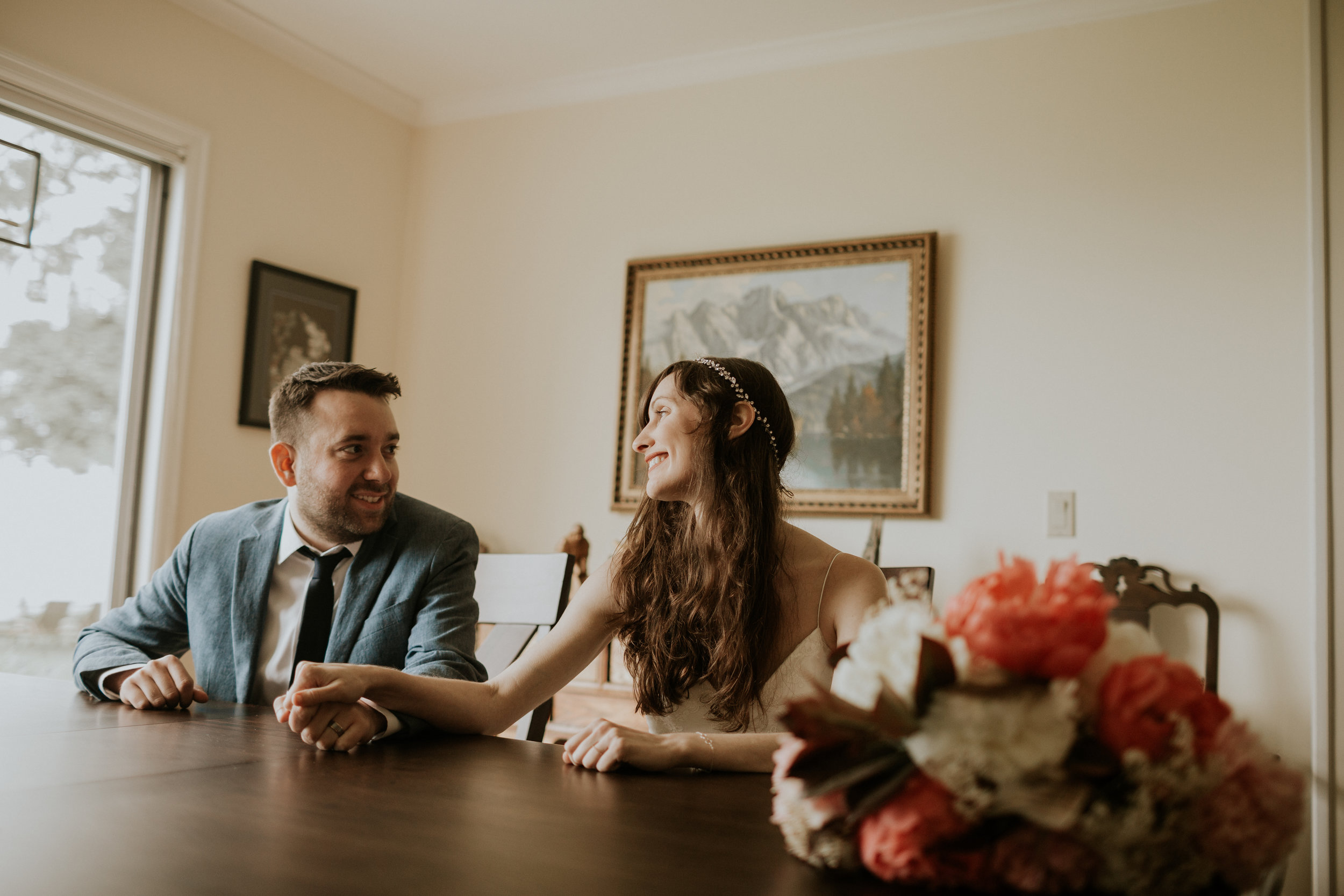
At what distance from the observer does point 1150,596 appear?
9.33 feet

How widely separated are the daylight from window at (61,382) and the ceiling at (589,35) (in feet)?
2.42

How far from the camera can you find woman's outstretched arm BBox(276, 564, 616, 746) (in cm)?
127

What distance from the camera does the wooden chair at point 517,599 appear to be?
192 cm

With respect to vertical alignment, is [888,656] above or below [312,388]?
below

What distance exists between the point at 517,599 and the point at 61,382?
6.73 feet

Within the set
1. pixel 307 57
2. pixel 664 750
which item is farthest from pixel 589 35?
pixel 664 750

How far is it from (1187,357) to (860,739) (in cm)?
273

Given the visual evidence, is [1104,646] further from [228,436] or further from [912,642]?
[228,436]

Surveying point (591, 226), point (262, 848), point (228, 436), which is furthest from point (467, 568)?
point (591, 226)

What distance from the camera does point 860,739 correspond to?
26.0 inches

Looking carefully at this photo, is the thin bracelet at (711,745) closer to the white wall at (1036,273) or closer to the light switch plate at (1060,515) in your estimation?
the white wall at (1036,273)

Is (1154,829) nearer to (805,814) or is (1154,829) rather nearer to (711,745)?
(805,814)

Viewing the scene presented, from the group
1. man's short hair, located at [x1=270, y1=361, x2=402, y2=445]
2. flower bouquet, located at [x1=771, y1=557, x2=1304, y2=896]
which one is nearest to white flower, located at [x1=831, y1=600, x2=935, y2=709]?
flower bouquet, located at [x1=771, y1=557, x2=1304, y2=896]

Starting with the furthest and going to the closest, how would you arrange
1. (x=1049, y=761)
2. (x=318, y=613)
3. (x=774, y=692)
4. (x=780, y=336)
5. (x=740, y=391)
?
(x=780, y=336)
(x=318, y=613)
(x=740, y=391)
(x=774, y=692)
(x=1049, y=761)
